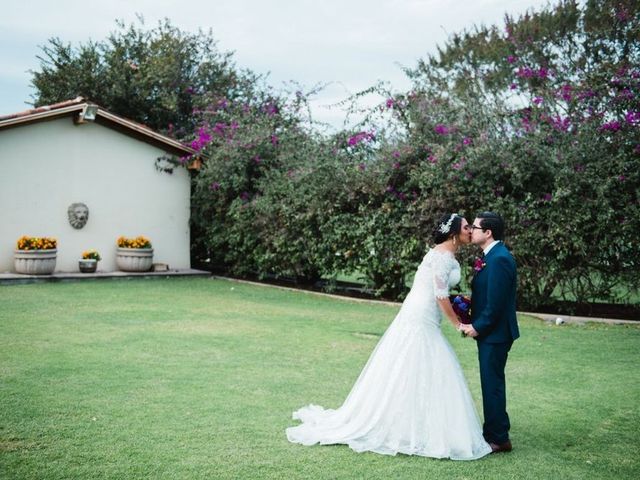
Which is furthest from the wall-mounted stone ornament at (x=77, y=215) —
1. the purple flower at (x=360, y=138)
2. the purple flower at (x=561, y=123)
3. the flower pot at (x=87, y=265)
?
the purple flower at (x=561, y=123)

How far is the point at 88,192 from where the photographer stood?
18828 mm

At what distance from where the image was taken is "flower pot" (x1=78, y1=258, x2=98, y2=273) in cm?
1805

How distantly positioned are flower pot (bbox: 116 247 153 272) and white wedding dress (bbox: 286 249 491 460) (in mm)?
14129

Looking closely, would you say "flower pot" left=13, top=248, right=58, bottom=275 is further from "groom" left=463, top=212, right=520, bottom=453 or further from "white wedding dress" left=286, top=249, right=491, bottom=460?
"groom" left=463, top=212, right=520, bottom=453

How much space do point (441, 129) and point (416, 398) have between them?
30.4ft

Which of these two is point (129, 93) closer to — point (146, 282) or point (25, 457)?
point (146, 282)

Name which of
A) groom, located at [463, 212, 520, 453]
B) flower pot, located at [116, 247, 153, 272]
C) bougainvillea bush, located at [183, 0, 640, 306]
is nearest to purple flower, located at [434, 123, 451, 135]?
bougainvillea bush, located at [183, 0, 640, 306]

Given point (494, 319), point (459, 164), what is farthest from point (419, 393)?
point (459, 164)

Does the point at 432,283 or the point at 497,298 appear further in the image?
the point at 432,283

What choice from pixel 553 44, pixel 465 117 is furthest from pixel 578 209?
pixel 553 44

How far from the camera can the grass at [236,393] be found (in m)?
4.79

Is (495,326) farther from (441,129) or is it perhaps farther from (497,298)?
(441,129)

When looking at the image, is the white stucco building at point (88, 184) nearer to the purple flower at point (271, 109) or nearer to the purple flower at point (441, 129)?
the purple flower at point (271, 109)

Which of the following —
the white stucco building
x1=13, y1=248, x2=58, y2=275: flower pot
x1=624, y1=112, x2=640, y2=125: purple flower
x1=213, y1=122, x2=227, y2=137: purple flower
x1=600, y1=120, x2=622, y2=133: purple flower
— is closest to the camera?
x1=624, y1=112, x2=640, y2=125: purple flower
